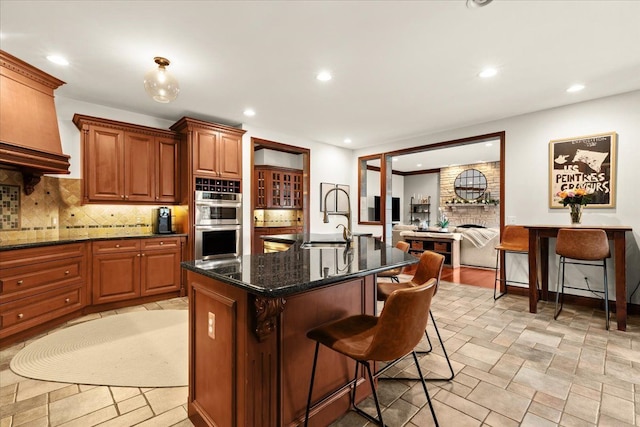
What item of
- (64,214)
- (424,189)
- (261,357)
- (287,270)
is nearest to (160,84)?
(287,270)

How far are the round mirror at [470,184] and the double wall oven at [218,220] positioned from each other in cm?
781

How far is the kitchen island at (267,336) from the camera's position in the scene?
129cm

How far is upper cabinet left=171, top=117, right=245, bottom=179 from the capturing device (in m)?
4.11

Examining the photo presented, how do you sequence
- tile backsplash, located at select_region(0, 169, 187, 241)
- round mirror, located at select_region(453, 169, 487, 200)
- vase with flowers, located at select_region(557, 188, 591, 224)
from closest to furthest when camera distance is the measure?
1. tile backsplash, located at select_region(0, 169, 187, 241)
2. vase with flowers, located at select_region(557, 188, 591, 224)
3. round mirror, located at select_region(453, 169, 487, 200)

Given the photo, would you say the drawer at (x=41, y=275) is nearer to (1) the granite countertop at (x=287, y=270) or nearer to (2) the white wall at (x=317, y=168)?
(2) the white wall at (x=317, y=168)

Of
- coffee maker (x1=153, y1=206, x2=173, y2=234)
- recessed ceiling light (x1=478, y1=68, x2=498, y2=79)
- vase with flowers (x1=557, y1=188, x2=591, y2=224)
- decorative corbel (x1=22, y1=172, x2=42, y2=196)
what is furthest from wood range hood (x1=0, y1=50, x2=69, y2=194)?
vase with flowers (x1=557, y1=188, x2=591, y2=224)

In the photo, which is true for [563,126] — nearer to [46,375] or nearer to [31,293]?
[46,375]

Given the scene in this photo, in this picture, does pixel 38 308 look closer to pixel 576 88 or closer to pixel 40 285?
pixel 40 285

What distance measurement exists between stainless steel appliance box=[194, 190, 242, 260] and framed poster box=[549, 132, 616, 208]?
14.5ft

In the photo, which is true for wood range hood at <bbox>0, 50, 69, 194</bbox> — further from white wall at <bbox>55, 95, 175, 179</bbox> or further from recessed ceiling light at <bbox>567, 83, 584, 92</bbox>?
recessed ceiling light at <bbox>567, 83, 584, 92</bbox>

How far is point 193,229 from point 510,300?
4.45 metres

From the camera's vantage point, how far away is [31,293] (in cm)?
285

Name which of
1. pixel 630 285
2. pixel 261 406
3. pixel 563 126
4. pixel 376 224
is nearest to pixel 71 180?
pixel 261 406

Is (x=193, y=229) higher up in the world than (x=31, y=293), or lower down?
higher up
